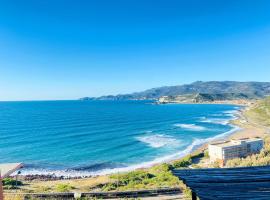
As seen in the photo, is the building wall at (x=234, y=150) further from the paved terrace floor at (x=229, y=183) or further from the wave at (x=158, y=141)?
the paved terrace floor at (x=229, y=183)

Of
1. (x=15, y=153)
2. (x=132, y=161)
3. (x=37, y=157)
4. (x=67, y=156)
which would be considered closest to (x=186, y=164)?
(x=132, y=161)

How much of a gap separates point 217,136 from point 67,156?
33.9 m

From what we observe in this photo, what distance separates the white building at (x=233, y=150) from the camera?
38781 mm

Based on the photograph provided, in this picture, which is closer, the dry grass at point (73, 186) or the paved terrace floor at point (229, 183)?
the paved terrace floor at point (229, 183)

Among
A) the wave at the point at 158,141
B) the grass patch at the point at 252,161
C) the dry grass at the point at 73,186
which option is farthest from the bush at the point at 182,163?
the wave at the point at 158,141

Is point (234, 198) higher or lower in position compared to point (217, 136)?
higher

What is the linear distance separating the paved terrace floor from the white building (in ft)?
103

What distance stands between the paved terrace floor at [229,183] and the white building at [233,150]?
103 ft

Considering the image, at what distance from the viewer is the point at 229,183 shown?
18.7 feet

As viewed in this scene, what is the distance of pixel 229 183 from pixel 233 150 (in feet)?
117

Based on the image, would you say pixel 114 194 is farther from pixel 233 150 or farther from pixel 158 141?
pixel 158 141

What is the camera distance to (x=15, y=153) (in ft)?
164

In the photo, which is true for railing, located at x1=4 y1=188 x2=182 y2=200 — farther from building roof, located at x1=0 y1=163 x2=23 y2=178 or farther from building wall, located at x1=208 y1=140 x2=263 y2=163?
building wall, located at x1=208 y1=140 x2=263 y2=163

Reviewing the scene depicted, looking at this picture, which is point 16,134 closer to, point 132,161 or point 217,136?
point 132,161
